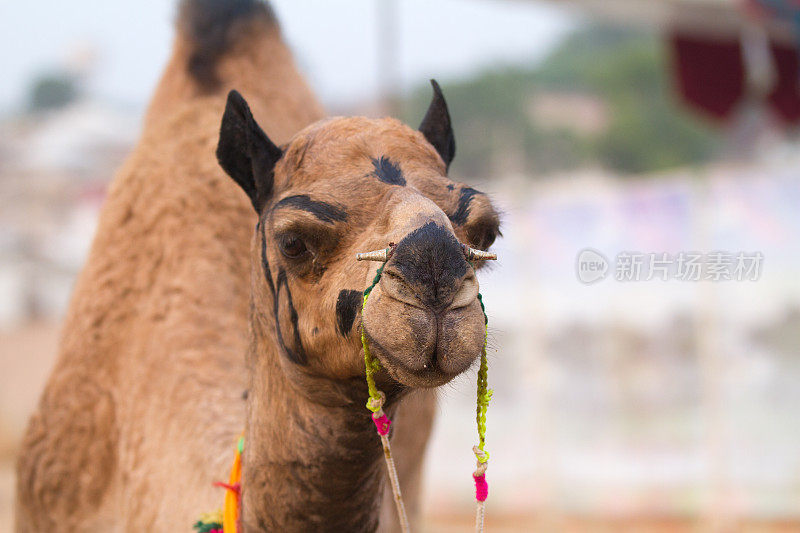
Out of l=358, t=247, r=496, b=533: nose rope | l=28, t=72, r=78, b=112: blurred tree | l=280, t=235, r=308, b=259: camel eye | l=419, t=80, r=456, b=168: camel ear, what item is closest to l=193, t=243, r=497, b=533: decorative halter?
l=358, t=247, r=496, b=533: nose rope

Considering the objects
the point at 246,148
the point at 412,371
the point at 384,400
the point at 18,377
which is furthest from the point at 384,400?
the point at 18,377

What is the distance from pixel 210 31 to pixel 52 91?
159 feet

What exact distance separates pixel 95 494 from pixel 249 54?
212 centimetres

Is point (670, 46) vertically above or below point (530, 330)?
above

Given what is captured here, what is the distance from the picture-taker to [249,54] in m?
4.46

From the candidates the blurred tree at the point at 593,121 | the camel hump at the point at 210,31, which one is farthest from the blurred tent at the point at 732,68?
the blurred tree at the point at 593,121

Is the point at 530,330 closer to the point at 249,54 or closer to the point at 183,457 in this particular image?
the point at 249,54

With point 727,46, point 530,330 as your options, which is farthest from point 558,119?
point 530,330

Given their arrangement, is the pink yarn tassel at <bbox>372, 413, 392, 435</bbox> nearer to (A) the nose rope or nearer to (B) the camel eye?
(A) the nose rope

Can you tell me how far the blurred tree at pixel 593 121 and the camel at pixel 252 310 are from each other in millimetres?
29213

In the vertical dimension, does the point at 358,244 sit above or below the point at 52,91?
below

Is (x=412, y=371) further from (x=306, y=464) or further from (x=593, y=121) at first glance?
(x=593, y=121)

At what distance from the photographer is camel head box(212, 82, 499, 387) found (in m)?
1.90

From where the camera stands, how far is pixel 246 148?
2.60 metres
